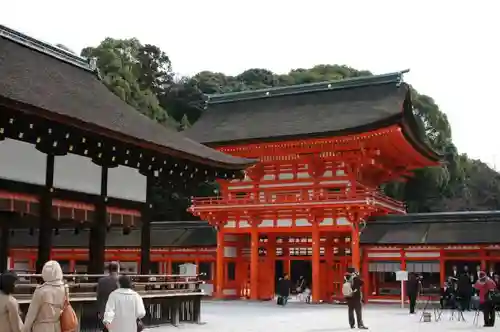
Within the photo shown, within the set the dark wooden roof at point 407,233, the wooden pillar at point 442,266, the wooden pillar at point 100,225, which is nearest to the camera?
the wooden pillar at point 100,225

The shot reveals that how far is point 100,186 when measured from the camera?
15.9m

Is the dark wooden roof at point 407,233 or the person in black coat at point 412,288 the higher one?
the dark wooden roof at point 407,233

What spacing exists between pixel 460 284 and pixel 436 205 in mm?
31861

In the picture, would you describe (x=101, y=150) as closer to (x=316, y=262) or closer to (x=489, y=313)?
(x=489, y=313)

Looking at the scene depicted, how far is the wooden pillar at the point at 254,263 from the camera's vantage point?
2944cm

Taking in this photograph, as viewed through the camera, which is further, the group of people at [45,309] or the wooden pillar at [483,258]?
the wooden pillar at [483,258]

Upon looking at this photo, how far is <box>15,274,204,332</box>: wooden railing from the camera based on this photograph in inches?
545

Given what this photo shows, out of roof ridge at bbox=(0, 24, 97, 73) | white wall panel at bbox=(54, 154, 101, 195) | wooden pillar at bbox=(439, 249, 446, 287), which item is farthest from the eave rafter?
wooden pillar at bbox=(439, 249, 446, 287)

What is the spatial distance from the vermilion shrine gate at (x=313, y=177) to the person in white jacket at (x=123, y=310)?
63.3 feet

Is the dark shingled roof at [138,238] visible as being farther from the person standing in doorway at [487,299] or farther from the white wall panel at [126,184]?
the person standing in doorway at [487,299]

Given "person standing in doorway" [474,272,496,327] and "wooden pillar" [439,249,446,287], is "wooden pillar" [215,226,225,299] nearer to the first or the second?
"wooden pillar" [439,249,446,287]

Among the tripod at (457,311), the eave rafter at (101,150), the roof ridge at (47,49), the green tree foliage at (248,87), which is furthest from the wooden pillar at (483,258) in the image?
the green tree foliage at (248,87)

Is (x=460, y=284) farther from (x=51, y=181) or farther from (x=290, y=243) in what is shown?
(x=51, y=181)

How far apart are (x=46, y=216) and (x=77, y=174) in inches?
52.3
